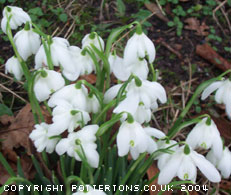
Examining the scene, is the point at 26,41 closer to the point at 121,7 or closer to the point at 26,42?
the point at 26,42

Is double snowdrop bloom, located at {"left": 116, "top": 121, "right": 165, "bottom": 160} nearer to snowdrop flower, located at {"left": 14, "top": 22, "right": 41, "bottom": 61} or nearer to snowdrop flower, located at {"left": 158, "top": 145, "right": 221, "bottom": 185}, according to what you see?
snowdrop flower, located at {"left": 158, "top": 145, "right": 221, "bottom": 185}

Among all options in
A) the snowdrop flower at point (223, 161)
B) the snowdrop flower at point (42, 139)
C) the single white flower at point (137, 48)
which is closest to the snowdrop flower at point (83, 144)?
the snowdrop flower at point (42, 139)

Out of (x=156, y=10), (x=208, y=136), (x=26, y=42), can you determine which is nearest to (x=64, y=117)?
(x=26, y=42)

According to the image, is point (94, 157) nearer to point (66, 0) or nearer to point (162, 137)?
point (162, 137)

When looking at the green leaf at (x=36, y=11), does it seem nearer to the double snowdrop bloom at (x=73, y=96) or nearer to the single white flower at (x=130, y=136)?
the double snowdrop bloom at (x=73, y=96)

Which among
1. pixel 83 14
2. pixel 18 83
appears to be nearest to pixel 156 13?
pixel 83 14

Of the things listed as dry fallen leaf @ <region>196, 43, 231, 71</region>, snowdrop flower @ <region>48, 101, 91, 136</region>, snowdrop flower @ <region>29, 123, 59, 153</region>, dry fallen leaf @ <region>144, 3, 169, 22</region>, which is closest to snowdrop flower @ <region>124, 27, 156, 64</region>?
snowdrop flower @ <region>48, 101, 91, 136</region>
